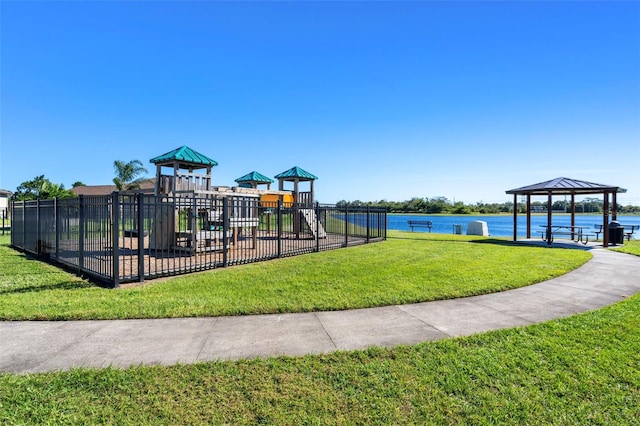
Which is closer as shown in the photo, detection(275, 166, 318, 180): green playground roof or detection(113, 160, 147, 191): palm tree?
detection(275, 166, 318, 180): green playground roof

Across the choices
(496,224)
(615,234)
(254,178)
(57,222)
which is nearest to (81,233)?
(57,222)

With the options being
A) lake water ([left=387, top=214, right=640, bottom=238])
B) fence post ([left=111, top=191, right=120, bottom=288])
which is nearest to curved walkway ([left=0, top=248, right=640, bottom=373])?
fence post ([left=111, top=191, right=120, bottom=288])

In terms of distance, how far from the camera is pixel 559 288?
7043mm

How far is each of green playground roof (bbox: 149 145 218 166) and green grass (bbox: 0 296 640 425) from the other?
30.6 feet

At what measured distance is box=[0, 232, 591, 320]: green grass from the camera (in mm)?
5344

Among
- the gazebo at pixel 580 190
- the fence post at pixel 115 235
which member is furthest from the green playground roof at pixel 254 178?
the gazebo at pixel 580 190

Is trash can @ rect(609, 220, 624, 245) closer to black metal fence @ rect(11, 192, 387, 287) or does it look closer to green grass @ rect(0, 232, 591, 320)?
green grass @ rect(0, 232, 591, 320)

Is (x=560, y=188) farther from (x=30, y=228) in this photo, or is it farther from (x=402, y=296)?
(x=30, y=228)

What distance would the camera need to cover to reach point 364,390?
3.05 metres

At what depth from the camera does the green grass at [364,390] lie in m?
2.69

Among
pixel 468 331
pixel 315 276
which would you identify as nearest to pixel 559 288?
pixel 468 331

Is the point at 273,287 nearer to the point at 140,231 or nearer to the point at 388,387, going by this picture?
the point at 140,231

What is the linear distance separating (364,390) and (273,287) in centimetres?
397

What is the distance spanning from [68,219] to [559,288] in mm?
12040
